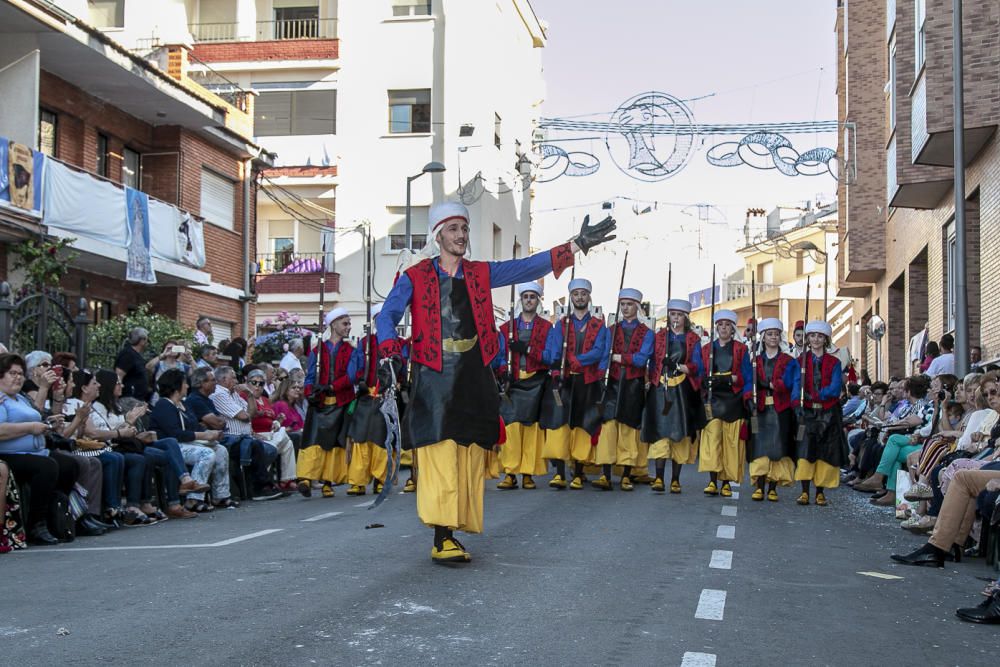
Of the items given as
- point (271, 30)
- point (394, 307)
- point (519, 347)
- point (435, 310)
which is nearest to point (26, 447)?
point (394, 307)

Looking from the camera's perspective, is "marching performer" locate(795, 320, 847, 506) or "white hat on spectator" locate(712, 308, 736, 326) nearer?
"marching performer" locate(795, 320, 847, 506)

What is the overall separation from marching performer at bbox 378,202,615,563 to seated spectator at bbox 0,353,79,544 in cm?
354

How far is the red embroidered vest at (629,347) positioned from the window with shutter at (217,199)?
1532 cm

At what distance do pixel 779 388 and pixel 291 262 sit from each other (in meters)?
28.9

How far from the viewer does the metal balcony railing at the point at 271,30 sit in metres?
40.8

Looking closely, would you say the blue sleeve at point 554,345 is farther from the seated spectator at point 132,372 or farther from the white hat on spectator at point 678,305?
the seated spectator at point 132,372

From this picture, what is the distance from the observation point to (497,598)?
704 cm

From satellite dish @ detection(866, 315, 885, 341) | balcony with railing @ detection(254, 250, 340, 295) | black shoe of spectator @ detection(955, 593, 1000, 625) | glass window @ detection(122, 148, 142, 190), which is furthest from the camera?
balcony with railing @ detection(254, 250, 340, 295)

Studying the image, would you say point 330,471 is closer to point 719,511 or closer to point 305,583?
point 719,511

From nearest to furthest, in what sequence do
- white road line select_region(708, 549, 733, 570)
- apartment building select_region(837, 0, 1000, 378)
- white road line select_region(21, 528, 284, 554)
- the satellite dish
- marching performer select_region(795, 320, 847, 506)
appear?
white road line select_region(708, 549, 733, 570) < white road line select_region(21, 528, 284, 554) < marching performer select_region(795, 320, 847, 506) < apartment building select_region(837, 0, 1000, 378) < the satellite dish

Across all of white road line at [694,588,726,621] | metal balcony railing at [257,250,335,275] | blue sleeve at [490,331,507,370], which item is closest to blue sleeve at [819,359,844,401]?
blue sleeve at [490,331,507,370]

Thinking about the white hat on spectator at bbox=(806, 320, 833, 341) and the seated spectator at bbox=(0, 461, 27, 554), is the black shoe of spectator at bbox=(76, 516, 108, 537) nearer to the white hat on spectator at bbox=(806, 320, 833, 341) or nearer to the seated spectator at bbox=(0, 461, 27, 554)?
the seated spectator at bbox=(0, 461, 27, 554)

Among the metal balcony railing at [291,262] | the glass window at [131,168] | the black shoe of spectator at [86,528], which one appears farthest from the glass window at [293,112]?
the black shoe of spectator at [86,528]

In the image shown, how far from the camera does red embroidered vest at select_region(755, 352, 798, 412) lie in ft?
48.3
